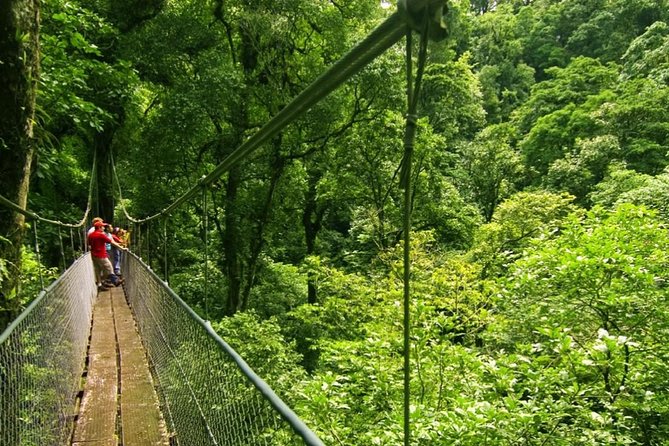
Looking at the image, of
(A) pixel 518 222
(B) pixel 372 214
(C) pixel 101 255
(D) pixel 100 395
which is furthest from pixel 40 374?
(A) pixel 518 222

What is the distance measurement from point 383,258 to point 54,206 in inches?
229

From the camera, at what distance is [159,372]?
234cm

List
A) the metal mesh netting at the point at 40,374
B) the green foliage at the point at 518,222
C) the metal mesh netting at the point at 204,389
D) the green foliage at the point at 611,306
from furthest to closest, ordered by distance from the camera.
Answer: the green foliage at the point at 518,222
the green foliage at the point at 611,306
the metal mesh netting at the point at 40,374
the metal mesh netting at the point at 204,389

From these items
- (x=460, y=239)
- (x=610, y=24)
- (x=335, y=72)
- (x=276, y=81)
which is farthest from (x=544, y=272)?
(x=610, y=24)

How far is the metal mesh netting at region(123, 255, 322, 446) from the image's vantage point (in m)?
1.01

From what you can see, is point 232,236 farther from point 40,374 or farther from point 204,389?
point 204,389

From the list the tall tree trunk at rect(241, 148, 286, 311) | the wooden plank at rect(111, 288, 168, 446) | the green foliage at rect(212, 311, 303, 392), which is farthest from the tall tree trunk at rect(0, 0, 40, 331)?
the tall tree trunk at rect(241, 148, 286, 311)

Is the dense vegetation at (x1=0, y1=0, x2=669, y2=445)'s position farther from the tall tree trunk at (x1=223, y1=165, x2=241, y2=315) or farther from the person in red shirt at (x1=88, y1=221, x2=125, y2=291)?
the person in red shirt at (x1=88, y1=221, x2=125, y2=291)

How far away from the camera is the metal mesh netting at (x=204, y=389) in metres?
1.01

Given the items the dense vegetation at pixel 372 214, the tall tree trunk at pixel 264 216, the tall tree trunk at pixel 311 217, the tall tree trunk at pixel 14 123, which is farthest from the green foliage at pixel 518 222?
the tall tree trunk at pixel 14 123

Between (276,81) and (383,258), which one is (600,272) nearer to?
(383,258)

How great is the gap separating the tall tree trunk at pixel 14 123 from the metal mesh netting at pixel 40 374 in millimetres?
220

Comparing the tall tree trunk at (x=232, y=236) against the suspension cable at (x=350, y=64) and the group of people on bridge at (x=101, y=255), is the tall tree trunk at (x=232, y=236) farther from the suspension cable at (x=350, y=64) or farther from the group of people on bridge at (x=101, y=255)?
the suspension cable at (x=350, y=64)

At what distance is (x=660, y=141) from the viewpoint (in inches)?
545
